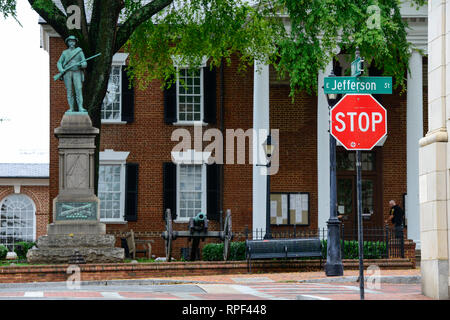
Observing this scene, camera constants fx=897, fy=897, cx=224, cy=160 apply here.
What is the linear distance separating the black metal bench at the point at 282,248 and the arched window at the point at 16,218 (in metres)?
35.6

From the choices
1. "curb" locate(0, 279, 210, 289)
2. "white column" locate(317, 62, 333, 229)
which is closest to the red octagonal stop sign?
"white column" locate(317, 62, 333, 229)

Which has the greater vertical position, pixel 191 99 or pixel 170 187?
pixel 191 99

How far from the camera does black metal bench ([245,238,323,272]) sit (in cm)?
2153

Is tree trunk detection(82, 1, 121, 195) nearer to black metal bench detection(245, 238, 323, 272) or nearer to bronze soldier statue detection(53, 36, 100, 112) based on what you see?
bronze soldier statue detection(53, 36, 100, 112)

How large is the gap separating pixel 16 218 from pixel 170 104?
26.5 meters

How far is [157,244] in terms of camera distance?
31562mm

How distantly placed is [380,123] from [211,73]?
6652 millimetres

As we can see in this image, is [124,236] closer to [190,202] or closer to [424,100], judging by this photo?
[190,202]

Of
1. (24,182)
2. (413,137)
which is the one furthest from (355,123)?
(24,182)

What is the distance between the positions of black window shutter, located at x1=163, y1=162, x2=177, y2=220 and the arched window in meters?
25.2

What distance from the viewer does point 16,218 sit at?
5556cm

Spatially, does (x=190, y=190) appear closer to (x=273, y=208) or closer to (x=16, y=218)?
(x=273, y=208)

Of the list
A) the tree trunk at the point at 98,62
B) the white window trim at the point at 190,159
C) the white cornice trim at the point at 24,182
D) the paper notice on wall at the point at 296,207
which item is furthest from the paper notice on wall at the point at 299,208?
the white cornice trim at the point at 24,182
